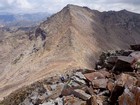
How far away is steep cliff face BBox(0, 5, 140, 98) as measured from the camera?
98688 mm

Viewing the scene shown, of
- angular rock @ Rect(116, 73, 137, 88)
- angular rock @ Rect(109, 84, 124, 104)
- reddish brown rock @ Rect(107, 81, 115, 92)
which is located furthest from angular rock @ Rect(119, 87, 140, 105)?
reddish brown rock @ Rect(107, 81, 115, 92)

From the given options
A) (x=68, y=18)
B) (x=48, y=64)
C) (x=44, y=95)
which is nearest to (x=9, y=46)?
(x=68, y=18)

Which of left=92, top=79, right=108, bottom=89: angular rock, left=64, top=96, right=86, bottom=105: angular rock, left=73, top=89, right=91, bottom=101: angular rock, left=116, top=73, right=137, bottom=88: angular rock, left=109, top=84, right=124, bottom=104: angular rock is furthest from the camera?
left=92, top=79, right=108, bottom=89: angular rock

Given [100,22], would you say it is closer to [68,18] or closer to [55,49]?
[68,18]

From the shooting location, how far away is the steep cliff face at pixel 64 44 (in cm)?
9869

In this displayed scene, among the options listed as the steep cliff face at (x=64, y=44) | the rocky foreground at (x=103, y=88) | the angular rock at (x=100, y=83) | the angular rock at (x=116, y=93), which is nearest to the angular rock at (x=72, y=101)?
the rocky foreground at (x=103, y=88)

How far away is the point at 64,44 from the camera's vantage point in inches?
4515

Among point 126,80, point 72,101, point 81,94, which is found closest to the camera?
point 126,80

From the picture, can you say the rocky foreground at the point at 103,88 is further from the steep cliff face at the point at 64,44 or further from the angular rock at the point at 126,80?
the steep cliff face at the point at 64,44

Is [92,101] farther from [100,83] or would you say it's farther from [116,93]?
[100,83]

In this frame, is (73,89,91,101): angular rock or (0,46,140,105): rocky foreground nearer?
(0,46,140,105): rocky foreground

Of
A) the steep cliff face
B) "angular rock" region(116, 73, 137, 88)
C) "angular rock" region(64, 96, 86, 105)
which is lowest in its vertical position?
the steep cliff face

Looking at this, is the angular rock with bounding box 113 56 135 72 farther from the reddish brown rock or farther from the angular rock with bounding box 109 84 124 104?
the angular rock with bounding box 109 84 124 104

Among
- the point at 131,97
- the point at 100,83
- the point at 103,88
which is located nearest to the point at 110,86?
the point at 103,88
